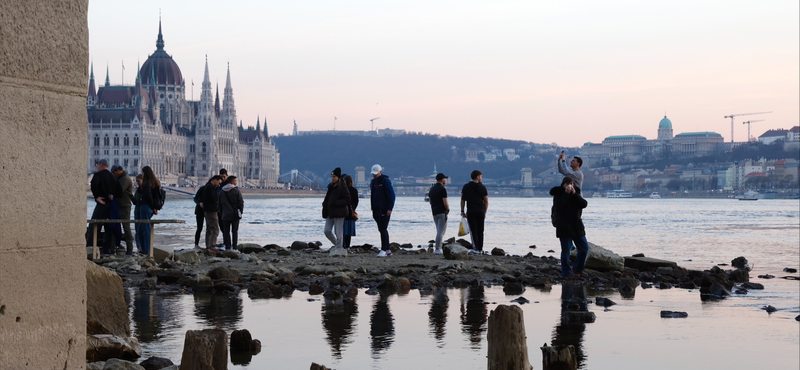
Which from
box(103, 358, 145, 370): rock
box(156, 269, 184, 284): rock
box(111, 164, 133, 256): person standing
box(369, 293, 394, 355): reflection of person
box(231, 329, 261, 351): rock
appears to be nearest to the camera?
box(103, 358, 145, 370): rock

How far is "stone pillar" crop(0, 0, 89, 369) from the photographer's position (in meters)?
3.72

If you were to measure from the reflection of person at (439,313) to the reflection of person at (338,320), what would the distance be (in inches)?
29.7

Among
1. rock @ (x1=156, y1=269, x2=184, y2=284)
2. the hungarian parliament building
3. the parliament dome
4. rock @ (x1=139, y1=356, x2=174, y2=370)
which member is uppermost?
the parliament dome

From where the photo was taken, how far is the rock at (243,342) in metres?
7.17

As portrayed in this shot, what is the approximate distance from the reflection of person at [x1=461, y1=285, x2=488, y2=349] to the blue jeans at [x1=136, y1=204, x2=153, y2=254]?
20.7ft

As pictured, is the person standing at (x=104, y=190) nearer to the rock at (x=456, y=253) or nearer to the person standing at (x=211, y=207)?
the person standing at (x=211, y=207)

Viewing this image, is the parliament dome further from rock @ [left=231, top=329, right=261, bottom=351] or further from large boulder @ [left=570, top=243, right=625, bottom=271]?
rock @ [left=231, top=329, right=261, bottom=351]

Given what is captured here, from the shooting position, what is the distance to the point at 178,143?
17325cm

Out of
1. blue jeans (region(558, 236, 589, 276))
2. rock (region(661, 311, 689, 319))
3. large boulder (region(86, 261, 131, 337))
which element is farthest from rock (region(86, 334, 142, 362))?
blue jeans (region(558, 236, 589, 276))

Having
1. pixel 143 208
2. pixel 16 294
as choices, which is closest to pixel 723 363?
pixel 16 294

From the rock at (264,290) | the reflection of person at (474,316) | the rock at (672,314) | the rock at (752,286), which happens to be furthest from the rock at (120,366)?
the rock at (752,286)

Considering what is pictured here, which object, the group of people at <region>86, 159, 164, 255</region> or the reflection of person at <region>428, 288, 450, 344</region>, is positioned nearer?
the reflection of person at <region>428, 288, 450, 344</region>

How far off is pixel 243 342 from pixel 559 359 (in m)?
2.53

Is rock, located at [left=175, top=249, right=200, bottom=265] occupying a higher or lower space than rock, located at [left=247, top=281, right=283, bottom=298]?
higher
